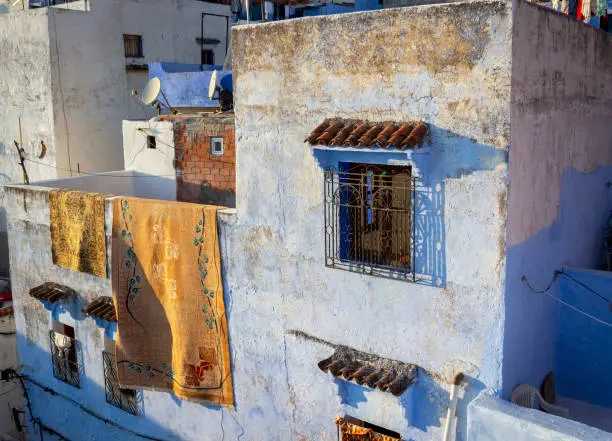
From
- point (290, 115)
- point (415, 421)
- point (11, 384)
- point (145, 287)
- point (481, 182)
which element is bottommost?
point (11, 384)

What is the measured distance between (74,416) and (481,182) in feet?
26.9

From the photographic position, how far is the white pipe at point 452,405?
682cm

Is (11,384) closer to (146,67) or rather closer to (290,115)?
(146,67)

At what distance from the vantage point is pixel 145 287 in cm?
953

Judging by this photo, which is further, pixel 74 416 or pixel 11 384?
pixel 11 384

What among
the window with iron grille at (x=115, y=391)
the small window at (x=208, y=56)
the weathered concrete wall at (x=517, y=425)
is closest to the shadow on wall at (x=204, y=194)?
the window with iron grille at (x=115, y=391)

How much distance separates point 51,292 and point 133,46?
7961mm

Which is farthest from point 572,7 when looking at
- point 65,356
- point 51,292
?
point 65,356

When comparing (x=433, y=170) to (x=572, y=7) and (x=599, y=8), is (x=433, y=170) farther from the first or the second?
(x=599, y=8)

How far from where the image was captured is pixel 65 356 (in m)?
11.3

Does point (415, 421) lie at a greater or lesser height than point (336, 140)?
lesser

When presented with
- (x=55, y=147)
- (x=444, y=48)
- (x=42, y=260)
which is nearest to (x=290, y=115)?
(x=444, y=48)

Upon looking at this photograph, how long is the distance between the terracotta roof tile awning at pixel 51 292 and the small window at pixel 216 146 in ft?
10.2

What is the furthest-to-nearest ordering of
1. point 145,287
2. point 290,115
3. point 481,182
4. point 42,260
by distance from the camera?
point 42,260
point 145,287
point 290,115
point 481,182
